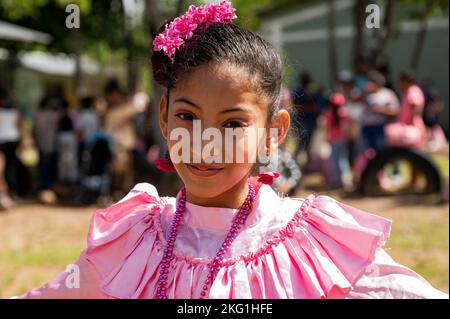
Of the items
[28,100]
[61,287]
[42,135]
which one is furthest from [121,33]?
[28,100]

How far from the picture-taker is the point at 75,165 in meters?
9.70

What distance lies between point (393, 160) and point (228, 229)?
7.08 meters

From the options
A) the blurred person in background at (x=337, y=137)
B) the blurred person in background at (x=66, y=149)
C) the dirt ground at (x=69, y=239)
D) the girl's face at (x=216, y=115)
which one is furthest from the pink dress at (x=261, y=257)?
the blurred person in background at (x=337, y=137)

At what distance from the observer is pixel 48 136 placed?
9711 millimetres

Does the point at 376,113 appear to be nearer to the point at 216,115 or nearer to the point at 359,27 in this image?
the point at 359,27

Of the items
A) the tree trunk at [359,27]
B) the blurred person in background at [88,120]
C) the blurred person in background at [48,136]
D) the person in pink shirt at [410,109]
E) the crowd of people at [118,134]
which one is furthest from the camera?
the tree trunk at [359,27]

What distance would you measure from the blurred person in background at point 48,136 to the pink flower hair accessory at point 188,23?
308 inches

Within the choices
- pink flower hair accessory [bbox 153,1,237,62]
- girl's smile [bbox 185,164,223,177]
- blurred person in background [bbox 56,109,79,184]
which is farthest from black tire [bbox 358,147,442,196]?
girl's smile [bbox 185,164,223,177]

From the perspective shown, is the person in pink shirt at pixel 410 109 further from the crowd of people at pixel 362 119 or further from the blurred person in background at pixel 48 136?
the blurred person in background at pixel 48 136

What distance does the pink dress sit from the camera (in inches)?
76.6

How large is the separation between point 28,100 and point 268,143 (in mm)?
30112

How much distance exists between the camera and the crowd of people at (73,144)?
28.6 ft

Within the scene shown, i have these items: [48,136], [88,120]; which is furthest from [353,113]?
[48,136]

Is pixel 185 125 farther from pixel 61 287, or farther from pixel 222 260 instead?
pixel 61 287
